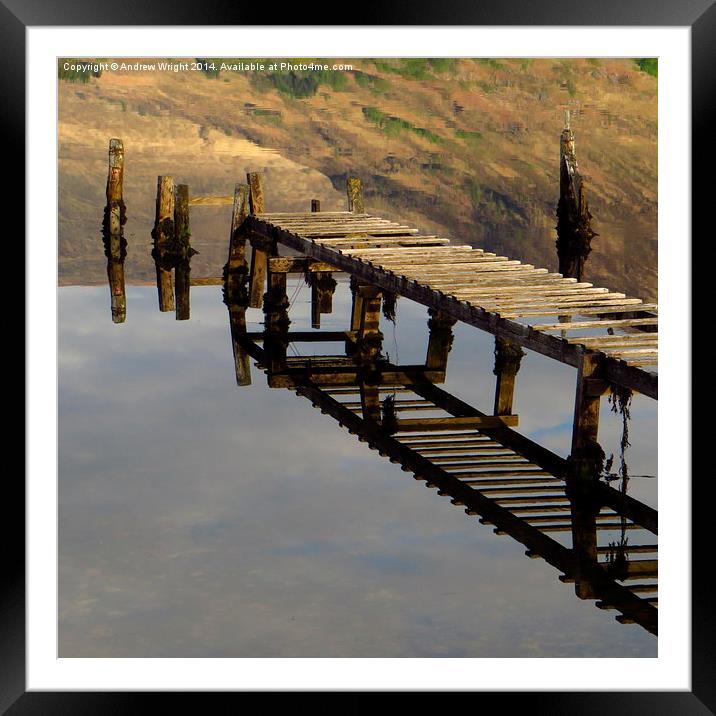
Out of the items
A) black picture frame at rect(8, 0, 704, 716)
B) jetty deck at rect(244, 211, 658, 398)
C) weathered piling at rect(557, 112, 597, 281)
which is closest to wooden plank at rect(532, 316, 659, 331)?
jetty deck at rect(244, 211, 658, 398)

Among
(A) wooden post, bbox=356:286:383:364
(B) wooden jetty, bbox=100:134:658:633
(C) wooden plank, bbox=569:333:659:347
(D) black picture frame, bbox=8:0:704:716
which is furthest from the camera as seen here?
(A) wooden post, bbox=356:286:383:364

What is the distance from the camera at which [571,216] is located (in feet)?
74.9

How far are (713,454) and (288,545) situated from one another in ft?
12.7

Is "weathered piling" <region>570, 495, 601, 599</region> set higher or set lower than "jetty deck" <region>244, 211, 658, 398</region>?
lower

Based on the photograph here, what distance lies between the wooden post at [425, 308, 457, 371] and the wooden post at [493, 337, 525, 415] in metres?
0.87

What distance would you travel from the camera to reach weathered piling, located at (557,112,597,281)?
22281 millimetres

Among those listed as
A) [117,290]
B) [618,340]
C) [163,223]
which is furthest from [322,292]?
[618,340]

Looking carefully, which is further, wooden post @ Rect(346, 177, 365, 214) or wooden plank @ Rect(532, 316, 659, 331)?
wooden post @ Rect(346, 177, 365, 214)

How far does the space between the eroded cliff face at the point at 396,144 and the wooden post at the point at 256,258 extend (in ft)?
14.2

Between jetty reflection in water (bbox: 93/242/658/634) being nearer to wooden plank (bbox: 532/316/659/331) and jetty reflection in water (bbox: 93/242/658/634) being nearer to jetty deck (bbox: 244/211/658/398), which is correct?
jetty deck (bbox: 244/211/658/398)

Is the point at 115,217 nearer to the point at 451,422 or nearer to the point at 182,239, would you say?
the point at 182,239

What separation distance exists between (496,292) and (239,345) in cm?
431

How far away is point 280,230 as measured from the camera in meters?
16.8

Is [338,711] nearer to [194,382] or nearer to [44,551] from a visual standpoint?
[44,551]
